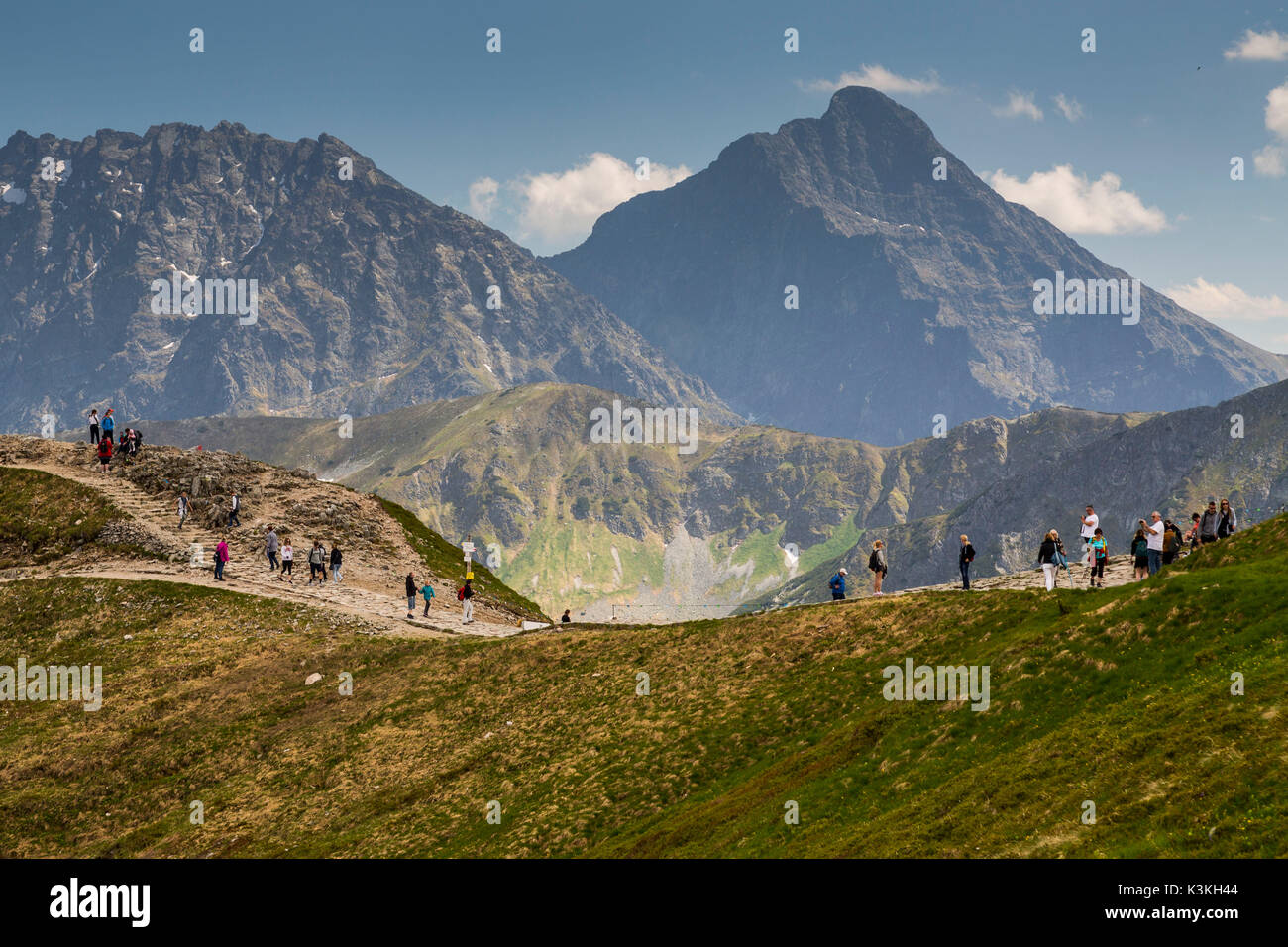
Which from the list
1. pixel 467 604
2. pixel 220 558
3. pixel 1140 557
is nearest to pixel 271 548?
pixel 220 558

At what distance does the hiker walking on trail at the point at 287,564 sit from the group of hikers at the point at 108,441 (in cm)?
2072

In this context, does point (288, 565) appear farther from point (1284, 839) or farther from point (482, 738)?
point (1284, 839)

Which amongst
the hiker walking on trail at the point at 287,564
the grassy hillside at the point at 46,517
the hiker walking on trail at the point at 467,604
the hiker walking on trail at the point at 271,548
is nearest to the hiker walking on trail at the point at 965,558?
the hiker walking on trail at the point at 467,604

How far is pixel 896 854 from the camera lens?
24219mm

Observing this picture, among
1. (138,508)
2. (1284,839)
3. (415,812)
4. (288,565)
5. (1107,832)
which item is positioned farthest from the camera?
(138,508)

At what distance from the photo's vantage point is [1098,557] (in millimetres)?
47531

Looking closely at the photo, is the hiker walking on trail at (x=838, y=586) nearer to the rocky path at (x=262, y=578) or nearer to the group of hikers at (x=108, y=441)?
the rocky path at (x=262, y=578)

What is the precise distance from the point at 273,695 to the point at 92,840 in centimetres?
1364

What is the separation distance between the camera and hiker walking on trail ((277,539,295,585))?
74.2m

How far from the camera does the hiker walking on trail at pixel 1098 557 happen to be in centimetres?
4731

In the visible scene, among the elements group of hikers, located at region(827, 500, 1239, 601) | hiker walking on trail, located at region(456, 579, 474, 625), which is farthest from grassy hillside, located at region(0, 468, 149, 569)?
group of hikers, located at region(827, 500, 1239, 601)
